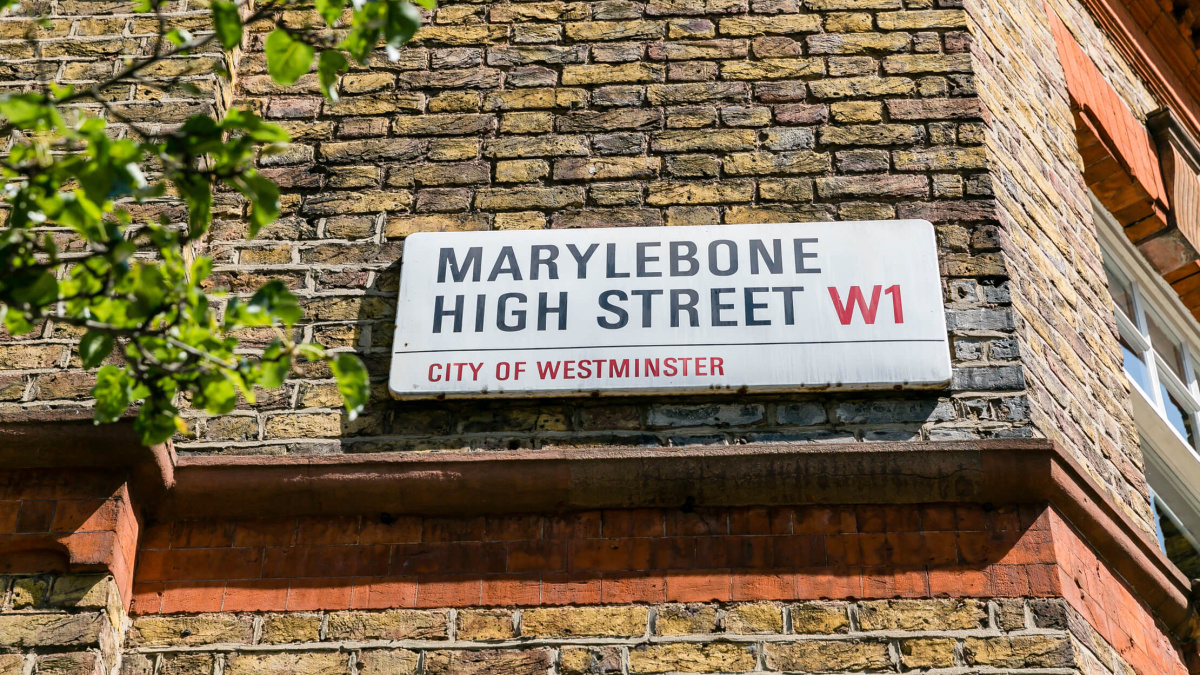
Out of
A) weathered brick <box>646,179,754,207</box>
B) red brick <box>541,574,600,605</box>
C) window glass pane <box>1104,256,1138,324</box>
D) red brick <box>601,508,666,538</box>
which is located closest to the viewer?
red brick <box>541,574,600,605</box>

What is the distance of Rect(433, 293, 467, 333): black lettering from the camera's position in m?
4.42

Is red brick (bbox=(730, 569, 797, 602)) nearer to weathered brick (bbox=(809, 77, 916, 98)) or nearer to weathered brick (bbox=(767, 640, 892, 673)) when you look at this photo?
weathered brick (bbox=(767, 640, 892, 673))

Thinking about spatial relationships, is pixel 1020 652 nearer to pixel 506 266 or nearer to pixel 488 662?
pixel 488 662

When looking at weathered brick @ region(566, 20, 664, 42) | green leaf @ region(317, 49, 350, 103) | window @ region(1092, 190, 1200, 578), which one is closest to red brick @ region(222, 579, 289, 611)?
green leaf @ region(317, 49, 350, 103)

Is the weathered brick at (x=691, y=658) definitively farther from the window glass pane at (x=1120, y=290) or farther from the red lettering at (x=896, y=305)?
the window glass pane at (x=1120, y=290)

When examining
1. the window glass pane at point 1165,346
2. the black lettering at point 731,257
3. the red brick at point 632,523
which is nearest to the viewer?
the red brick at point 632,523

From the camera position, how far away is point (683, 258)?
14.8ft

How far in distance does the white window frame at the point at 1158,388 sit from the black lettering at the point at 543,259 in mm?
2972

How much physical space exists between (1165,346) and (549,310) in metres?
4.33

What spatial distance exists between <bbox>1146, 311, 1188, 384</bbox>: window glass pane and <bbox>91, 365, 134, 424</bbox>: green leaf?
5.78 m

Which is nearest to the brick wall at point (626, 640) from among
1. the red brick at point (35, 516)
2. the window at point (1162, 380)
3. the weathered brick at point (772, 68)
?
the red brick at point (35, 516)

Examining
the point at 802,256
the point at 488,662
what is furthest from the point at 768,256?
the point at 488,662

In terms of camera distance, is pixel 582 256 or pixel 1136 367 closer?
pixel 582 256

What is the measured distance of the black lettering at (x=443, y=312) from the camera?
442 centimetres
